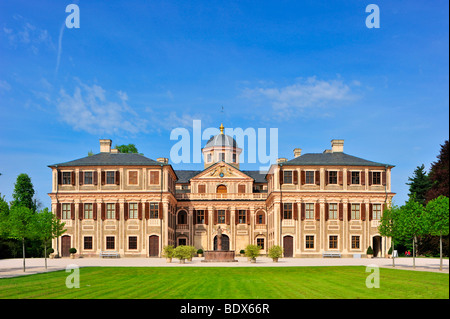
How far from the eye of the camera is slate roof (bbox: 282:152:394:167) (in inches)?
2347

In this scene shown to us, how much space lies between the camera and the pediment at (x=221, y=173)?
6981 cm

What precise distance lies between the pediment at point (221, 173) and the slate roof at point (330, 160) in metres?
11.2

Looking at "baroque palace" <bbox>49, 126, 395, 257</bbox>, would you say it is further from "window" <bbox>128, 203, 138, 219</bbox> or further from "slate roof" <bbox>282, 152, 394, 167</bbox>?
"slate roof" <bbox>282, 152, 394, 167</bbox>

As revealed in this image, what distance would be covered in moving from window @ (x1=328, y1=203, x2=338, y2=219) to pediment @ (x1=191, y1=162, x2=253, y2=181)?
14231 mm

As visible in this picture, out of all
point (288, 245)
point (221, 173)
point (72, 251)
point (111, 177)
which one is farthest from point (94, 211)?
point (288, 245)

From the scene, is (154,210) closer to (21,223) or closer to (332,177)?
(332,177)

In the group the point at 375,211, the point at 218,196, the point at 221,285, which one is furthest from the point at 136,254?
the point at 221,285

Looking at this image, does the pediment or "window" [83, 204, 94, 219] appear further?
the pediment

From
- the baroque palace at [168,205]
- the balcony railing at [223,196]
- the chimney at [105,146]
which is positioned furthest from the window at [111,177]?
the balcony railing at [223,196]

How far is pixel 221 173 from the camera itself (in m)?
69.9

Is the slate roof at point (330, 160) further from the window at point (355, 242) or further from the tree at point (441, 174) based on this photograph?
the window at point (355, 242)

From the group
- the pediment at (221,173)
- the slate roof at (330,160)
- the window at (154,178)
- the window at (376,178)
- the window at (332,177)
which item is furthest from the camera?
the pediment at (221,173)

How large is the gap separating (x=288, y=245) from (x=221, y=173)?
1616 cm

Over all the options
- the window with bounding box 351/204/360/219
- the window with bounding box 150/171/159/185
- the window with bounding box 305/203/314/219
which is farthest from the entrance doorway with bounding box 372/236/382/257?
the window with bounding box 150/171/159/185
